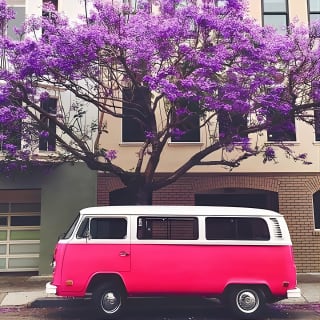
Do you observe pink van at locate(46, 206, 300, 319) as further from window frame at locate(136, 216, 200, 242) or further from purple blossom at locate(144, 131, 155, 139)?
purple blossom at locate(144, 131, 155, 139)

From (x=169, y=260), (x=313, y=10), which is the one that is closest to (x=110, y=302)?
(x=169, y=260)

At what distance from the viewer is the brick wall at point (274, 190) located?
14.7 metres

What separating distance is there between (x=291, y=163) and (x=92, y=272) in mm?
8213

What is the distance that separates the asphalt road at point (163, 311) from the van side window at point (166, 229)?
167 centimetres

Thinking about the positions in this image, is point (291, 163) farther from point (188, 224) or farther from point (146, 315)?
point (146, 315)

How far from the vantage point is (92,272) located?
9.18m

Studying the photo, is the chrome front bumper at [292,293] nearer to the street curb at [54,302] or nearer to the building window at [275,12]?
the street curb at [54,302]

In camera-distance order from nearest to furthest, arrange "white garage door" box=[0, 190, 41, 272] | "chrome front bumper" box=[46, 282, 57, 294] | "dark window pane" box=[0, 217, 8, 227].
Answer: "chrome front bumper" box=[46, 282, 57, 294]
"white garage door" box=[0, 190, 41, 272]
"dark window pane" box=[0, 217, 8, 227]

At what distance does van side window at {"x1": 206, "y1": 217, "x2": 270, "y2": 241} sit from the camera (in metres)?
9.52

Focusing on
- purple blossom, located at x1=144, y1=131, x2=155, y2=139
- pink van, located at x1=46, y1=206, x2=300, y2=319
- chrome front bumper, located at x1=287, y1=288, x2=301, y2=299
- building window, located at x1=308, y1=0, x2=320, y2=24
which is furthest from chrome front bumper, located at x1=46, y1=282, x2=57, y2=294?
building window, located at x1=308, y1=0, x2=320, y2=24

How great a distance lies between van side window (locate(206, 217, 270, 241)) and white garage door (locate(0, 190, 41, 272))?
300 inches

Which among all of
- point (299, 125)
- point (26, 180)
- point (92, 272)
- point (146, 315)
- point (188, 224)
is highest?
point (299, 125)

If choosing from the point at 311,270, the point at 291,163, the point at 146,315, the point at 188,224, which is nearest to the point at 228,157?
the point at 291,163

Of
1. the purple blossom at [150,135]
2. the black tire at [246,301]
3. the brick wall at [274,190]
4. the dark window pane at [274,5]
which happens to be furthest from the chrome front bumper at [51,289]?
the dark window pane at [274,5]
